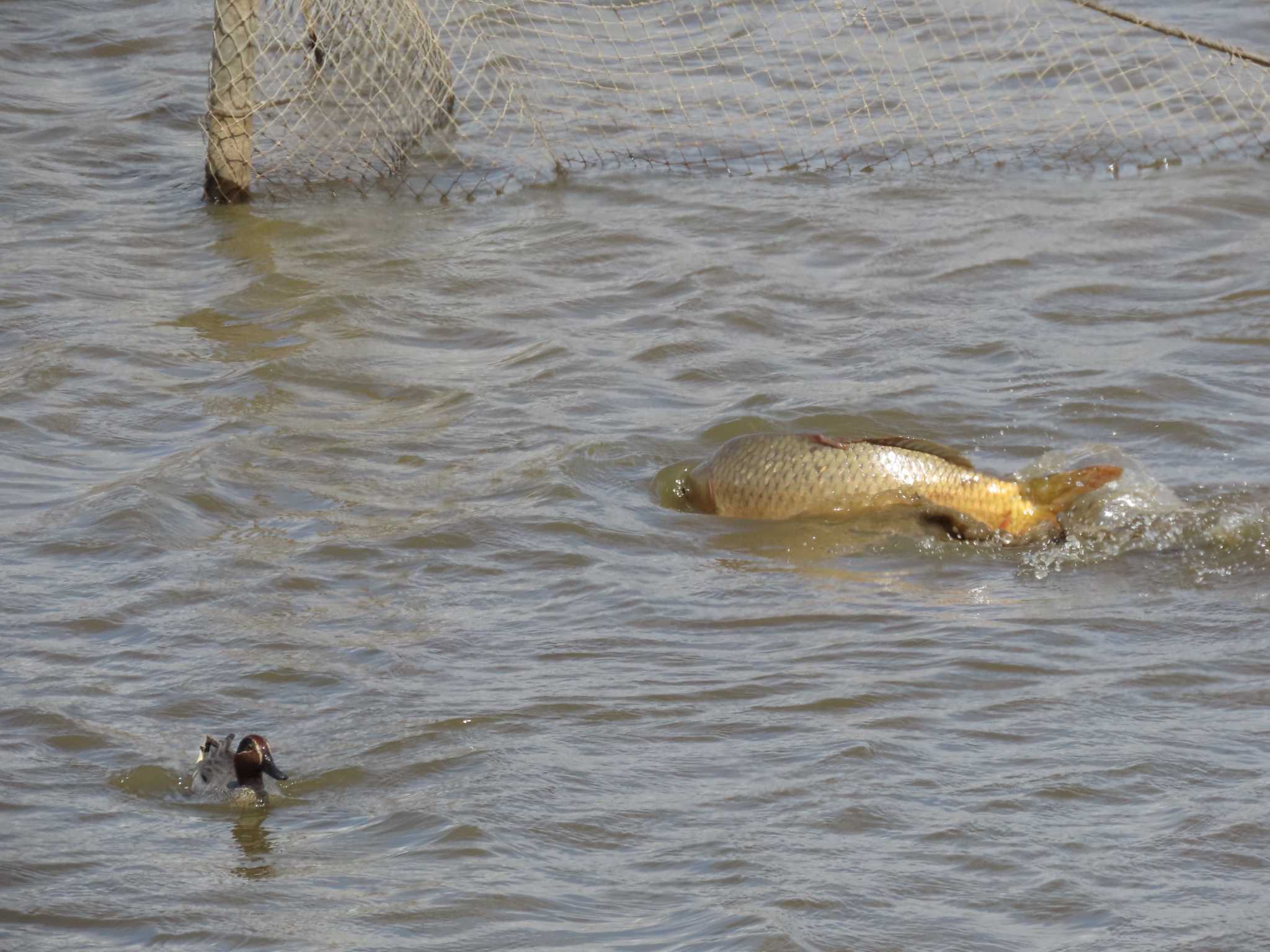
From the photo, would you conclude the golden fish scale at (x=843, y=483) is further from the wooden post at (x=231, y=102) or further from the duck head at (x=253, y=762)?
the wooden post at (x=231, y=102)

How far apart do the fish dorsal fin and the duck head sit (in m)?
2.75

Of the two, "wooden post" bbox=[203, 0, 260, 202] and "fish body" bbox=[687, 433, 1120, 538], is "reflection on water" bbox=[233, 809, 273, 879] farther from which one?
"wooden post" bbox=[203, 0, 260, 202]

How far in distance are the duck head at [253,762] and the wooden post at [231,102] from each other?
6022 millimetres

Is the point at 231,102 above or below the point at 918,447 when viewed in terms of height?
above

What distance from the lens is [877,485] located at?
21.2 feet

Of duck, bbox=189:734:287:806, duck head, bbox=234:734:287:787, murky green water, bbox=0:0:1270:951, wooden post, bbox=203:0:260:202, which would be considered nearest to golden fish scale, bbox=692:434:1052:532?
murky green water, bbox=0:0:1270:951

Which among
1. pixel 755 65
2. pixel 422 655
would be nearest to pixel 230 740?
pixel 422 655

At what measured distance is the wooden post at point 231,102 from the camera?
384 inches

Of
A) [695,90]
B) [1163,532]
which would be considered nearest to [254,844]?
[1163,532]

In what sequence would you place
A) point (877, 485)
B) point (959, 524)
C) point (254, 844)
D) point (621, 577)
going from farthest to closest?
1. point (877, 485)
2. point (959, 524)
3. point (621, 577)
4. point (254, 844)

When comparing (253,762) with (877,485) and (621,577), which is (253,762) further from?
(877,485)

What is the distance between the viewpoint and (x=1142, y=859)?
4227 mm

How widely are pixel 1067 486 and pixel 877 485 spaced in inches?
24.6

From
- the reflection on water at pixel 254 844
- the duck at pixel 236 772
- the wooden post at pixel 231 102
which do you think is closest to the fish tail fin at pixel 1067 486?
the duck at pixel 236 772
